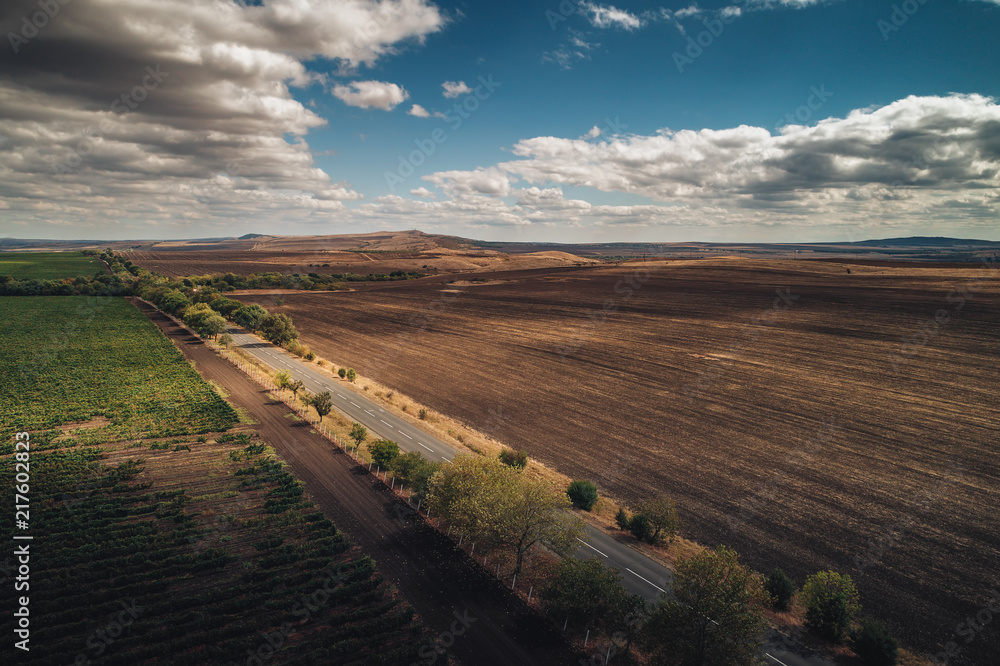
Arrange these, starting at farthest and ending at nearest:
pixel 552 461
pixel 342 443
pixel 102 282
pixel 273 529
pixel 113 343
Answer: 1. pixel 102 282
2. pixel 113 343
3. pixel 342 443
4. pixel 552 461
5. pixel 273 529

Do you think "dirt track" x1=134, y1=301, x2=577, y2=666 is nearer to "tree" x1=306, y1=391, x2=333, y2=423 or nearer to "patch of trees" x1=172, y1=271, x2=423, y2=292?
"tree" x1=306, y1=391, x2=333, y2=423

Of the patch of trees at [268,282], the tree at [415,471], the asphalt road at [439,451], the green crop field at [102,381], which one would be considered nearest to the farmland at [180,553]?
the green crop field at [102,381]

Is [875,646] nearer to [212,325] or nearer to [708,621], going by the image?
[708,621]

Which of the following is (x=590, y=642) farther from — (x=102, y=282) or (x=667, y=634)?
(x=102, y=282)

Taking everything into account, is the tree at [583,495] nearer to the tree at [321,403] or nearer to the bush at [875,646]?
the bush at [875,646]

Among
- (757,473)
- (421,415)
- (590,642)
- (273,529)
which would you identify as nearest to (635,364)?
(757,473)

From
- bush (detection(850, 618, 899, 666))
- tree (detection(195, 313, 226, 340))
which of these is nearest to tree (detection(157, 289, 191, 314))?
tree (detection(195, 313, 226, 340))

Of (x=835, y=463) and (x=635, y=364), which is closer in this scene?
(x=835, y=463)
